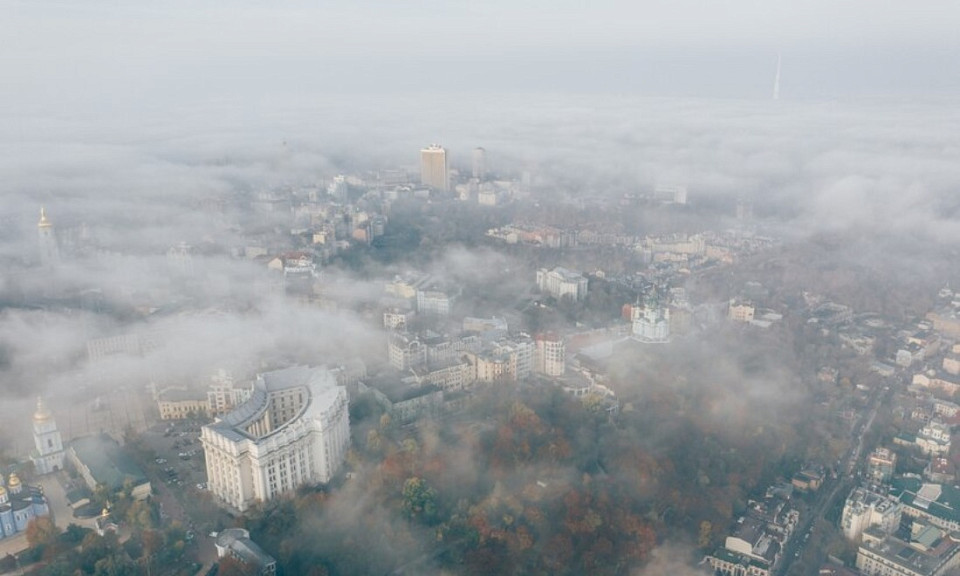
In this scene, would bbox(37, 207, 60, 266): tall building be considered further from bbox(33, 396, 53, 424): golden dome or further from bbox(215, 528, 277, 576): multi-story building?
bbox(215, 528, 277, 576): multi-story building

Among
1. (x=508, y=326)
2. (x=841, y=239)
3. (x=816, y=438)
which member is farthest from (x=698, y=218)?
(x=816, y=438)

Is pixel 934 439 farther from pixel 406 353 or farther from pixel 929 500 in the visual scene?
pixel 406 353

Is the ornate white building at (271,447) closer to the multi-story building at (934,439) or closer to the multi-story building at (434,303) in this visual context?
the multi-story building at (434,303)

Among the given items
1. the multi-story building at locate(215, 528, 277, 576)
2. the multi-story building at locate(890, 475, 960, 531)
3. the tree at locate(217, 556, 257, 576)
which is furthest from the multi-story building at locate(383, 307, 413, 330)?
the multi-story building at locate(890, 475, 960, 531)

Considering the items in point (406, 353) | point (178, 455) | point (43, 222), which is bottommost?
point (178, 455)

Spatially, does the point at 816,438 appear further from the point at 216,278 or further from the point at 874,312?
the point at 216,278

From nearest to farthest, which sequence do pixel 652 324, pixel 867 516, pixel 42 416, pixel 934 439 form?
pixel 867 516 → pixel 42 416 → pixel 934 439 → pixel 652 324

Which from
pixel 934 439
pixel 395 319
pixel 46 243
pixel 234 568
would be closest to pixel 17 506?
pixel 234 568
